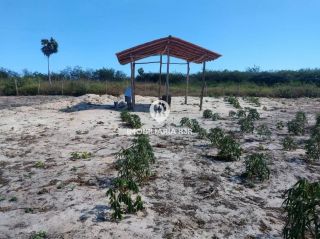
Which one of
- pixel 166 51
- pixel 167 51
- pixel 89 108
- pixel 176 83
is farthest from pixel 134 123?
pixel 176 83

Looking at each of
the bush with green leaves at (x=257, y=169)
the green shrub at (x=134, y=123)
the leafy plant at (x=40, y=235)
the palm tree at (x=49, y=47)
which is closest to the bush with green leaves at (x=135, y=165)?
the leafy plant at (x=40, y=235)

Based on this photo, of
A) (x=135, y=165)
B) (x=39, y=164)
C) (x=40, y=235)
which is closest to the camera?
(x=40, y=235)

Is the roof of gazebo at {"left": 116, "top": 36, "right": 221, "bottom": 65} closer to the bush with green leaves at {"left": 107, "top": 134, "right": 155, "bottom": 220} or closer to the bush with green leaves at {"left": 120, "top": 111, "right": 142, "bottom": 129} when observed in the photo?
the bush with green leaves at {"left": 120, "top": 111, "right": 142, "bottom": 129}

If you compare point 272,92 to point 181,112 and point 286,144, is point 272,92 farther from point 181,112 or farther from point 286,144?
point 286,144

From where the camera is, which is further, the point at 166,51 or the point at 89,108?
the point at 89,108

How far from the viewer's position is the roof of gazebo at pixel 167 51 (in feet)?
55.6

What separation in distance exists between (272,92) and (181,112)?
17020mm

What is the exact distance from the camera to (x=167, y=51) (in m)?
17.6

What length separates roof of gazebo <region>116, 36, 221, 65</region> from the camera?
17.0 metres

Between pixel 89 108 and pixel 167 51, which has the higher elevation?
pixel 167 51

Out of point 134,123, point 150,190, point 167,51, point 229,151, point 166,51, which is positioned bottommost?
point 150,190

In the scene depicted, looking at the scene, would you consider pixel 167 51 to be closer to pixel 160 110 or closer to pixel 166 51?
pixel 166 51

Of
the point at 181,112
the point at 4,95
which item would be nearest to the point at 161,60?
the point at 181,112

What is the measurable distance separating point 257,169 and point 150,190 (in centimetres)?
218
